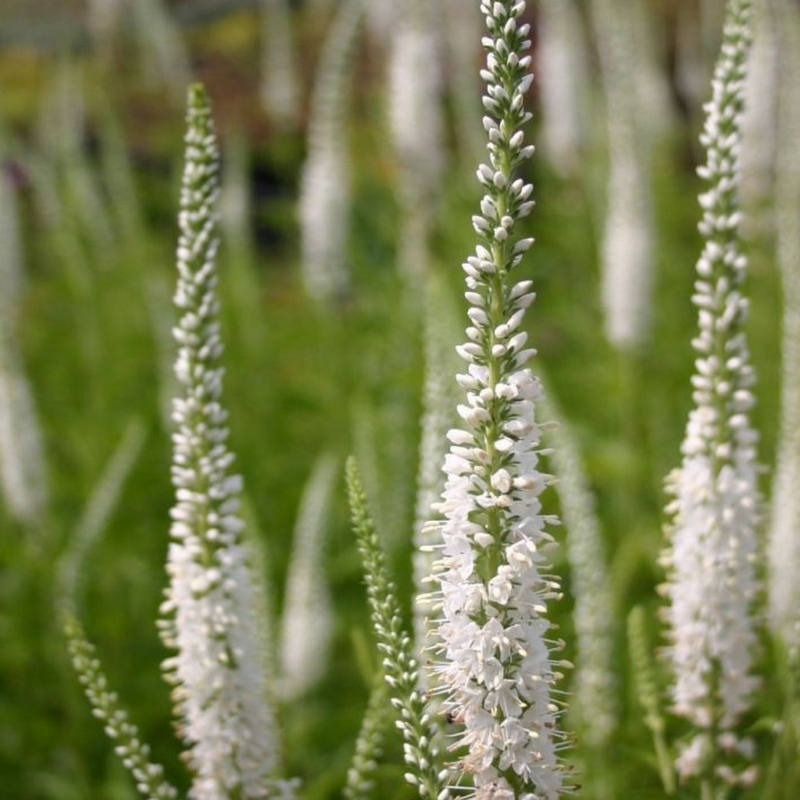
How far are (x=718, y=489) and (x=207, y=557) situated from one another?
1253 millimetres

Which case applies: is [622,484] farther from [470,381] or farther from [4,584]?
[470,381]

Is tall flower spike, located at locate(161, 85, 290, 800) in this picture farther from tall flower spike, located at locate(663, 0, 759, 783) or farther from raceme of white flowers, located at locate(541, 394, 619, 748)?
raceme of white flowers, located at locate(541, 394, 619, 748)

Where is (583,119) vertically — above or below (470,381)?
above

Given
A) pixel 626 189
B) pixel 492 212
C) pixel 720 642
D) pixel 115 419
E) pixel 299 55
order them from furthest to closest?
pixel 299 55 < pixel 115 419 < pixel 626 189 < pixel 720 642 < pixel 492 212

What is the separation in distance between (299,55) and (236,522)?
55.7 ft

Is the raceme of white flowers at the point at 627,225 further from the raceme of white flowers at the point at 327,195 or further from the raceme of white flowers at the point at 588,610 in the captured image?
the raceme of white flowers at the point at 588,610

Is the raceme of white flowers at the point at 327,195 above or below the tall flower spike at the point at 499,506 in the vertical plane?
above

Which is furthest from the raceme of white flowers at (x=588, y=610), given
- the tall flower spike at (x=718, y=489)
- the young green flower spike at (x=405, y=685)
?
A: the young green flower spike at (x=405, y=685)

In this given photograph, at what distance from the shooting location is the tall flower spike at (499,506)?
218 centimetres

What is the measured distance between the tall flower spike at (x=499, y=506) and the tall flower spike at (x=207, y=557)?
2.56 ft

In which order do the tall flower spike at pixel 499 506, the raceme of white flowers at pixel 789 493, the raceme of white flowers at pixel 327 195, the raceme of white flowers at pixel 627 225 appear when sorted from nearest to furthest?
the tall flower spike at pixel 499 506 < the raceme of white flowers at pixel 789 493 < the raceme of white flowers at pixel 627 225 < the raceme of white flowers at pixel 327 195

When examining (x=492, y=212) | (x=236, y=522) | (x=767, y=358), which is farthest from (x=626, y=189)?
(x=492, y=212)

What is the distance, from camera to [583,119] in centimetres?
1079

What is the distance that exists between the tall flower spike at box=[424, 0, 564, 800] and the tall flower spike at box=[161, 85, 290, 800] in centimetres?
78
